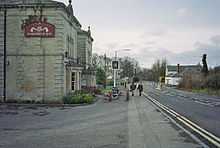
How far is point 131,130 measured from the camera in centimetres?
1400

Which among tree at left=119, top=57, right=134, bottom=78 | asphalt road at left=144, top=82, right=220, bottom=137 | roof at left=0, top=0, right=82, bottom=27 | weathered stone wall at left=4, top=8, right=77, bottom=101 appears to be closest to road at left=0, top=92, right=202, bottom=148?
asphalt road at left=144, top=82, right=220, bottom=137

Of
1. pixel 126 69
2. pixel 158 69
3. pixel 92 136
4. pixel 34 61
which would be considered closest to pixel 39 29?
pixel 34 61

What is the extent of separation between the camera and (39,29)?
3025 centimetres

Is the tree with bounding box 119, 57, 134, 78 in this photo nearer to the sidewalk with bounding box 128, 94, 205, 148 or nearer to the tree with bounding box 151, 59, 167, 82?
the tree with bounding box 151, 59, 167, 82

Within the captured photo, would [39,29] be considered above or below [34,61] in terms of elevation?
above

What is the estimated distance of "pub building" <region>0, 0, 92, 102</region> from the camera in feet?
98.4

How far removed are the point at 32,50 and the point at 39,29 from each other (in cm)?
189

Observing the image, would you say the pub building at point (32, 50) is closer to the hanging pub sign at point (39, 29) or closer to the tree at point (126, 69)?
the hanging pub sign at point (39, 29)

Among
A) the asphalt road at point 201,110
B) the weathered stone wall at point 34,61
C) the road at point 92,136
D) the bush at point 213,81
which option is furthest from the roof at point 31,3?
the bush at point 213,81

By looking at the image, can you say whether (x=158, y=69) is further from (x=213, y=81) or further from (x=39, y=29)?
(x=39, y=29)

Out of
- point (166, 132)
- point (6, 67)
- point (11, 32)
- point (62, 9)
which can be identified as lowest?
point (166, 132)

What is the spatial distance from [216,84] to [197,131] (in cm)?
4961

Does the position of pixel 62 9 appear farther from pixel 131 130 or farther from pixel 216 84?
pixel 216 84

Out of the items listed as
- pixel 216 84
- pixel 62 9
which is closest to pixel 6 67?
pixel 62 9
